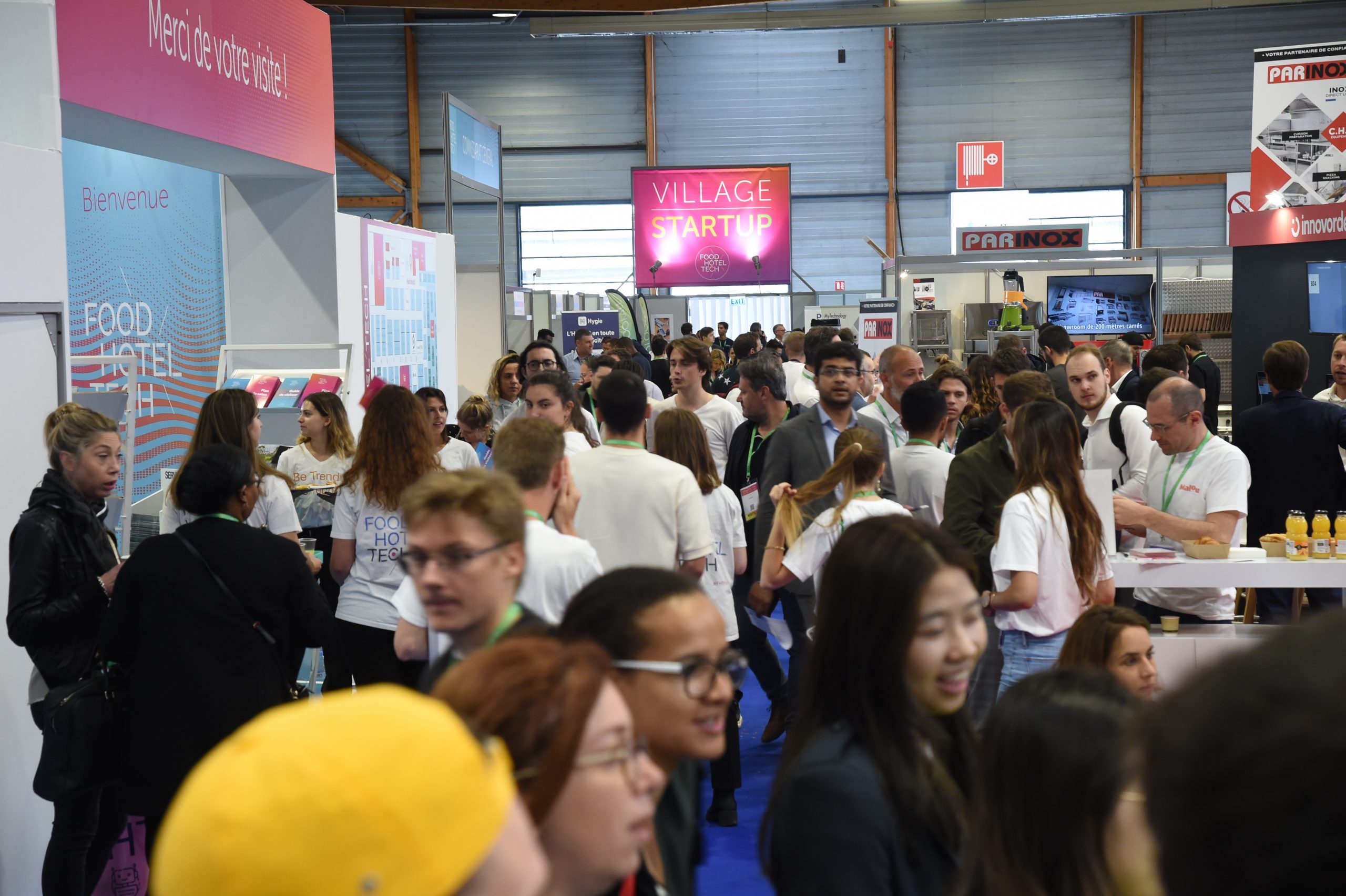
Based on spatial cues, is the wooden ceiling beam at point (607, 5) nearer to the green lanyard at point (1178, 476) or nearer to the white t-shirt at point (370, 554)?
the green lanyard at point (1178, 476)

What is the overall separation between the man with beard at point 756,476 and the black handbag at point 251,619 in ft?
7.19

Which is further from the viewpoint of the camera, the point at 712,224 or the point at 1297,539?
the point at 712,224

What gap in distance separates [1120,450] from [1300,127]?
5.01m

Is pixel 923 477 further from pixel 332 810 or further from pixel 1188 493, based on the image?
pixel 332 810

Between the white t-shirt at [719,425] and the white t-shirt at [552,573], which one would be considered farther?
the white t-shirt at [719,425]

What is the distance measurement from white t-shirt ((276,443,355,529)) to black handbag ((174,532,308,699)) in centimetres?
164

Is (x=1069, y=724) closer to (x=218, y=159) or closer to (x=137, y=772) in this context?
(x=137, y=772)

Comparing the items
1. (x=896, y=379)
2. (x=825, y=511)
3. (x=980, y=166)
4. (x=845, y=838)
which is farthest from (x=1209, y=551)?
(x=980, y=166)

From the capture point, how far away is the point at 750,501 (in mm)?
4840

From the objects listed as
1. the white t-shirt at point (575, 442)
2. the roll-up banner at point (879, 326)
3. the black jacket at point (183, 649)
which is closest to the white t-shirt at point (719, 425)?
the white t-shirt at point (575, 442)

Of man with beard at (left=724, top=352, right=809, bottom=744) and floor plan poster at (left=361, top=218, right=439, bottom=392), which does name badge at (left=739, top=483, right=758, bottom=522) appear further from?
floor plan poster at (left=361, top=218, right=439, bottom=392)

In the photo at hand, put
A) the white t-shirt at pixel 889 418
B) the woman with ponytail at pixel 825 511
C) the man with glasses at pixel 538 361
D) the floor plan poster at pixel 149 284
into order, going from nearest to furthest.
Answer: the woman with ponytail at pixel 825 511 < the white t-shirt at pixel 889 418 < the floor plan poster at pixel 149 284 < the man with glasses at pixel 538 361

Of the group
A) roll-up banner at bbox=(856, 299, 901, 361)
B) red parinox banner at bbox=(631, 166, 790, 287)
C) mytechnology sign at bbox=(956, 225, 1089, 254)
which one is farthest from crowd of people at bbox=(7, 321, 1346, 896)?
red parinox banner at bbox=(631, 166, 790, 287)

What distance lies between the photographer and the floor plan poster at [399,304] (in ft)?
24.5
